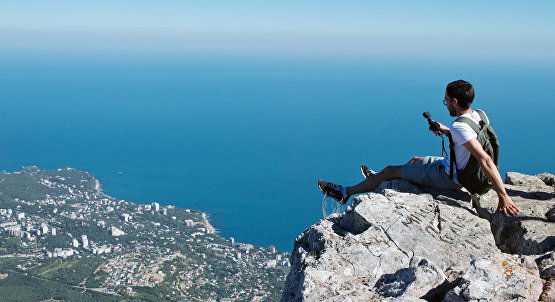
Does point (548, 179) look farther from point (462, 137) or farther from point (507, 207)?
point (462, 137)

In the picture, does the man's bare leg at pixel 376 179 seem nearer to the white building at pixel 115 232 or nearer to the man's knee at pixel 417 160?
the man's knee at pixel 417 160

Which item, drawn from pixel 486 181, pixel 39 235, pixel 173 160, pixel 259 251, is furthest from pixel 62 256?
pixel 173 160

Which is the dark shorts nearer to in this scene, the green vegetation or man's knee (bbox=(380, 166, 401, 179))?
man's knee (bbox=(380, 166, 401, 179))

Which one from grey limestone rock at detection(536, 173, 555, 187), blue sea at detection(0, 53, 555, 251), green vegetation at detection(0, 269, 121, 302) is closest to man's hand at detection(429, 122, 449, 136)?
grey limestone rock at detection(536, 173, 555, 187)

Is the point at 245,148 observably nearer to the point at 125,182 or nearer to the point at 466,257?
the point at 125,182

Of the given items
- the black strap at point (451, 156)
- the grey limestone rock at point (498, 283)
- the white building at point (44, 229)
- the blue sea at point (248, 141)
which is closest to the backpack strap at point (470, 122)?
the black strap at point (451, 156)

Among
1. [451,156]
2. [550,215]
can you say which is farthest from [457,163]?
[550,215]
